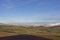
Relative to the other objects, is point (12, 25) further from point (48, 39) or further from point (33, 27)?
point (48, 39)

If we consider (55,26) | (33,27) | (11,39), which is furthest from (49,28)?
(11,39)

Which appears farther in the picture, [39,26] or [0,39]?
[39,26]

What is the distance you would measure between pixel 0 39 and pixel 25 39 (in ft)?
5.97

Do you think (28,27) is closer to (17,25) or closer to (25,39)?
(17,25)

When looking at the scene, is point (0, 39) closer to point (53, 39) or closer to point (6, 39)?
point (6, 39)

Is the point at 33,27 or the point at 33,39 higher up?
the point at 33,27

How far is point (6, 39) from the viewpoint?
10195 mm

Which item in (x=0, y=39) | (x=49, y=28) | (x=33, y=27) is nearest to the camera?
(x=0, y=39)

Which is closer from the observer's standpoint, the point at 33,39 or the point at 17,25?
the point at 33,39

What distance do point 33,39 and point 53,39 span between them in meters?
1.50

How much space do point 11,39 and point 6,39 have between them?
36 cm

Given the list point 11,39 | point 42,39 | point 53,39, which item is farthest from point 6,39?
point 53,39

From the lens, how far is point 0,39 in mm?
10172

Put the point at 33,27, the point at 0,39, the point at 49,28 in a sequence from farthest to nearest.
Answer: the point at 33,27, the point at 49,28, the point at 0,39
